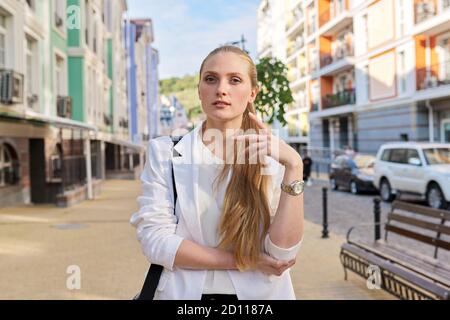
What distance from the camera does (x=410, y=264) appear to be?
4195 mm

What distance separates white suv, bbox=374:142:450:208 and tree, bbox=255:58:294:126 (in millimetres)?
6673

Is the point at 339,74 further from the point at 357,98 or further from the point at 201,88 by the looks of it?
the point at 201,88

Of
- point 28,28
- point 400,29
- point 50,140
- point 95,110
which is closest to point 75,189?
point 50,140

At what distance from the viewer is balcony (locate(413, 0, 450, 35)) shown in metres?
12.7

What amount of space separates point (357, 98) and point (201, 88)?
18694mm

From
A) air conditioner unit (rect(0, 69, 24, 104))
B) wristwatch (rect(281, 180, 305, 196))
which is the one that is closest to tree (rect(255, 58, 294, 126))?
wristwatch (rect(281, 180, 305, 196))

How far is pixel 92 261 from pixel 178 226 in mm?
4884

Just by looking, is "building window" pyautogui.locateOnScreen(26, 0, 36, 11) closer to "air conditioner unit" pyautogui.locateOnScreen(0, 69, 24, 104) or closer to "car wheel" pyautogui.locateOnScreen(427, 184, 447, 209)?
"air conditioner unit" pyautogui.locateOnScreen(0, 69, 24, 104)

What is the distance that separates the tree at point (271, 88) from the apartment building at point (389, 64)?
16.6 ft

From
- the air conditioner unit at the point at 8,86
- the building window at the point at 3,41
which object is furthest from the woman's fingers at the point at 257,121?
the building window at the point at 3,41

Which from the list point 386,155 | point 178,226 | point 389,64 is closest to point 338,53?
point 389,64

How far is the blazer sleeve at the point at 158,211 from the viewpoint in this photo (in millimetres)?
1264
